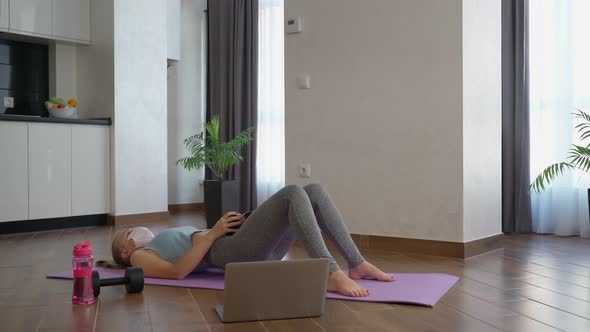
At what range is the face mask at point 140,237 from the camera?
280 centimetres

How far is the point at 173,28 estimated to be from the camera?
6.88m

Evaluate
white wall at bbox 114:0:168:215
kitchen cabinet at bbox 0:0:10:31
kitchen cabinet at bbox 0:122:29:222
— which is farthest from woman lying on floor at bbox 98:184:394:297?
kitchen cabinet at bbox 0:0:10:31

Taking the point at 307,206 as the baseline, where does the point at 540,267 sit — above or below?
below

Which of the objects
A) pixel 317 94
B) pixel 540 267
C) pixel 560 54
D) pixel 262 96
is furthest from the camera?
pixel 262 96

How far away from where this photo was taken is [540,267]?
3.29 m

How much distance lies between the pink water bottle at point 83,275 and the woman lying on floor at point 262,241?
0.35m

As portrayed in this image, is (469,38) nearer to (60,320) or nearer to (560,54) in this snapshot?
(560,54)

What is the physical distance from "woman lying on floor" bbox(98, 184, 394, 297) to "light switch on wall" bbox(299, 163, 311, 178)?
5.30ft

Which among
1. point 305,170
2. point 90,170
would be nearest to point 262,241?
point 305,170

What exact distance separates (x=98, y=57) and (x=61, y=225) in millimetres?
1716

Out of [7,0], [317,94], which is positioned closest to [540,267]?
[317,94]

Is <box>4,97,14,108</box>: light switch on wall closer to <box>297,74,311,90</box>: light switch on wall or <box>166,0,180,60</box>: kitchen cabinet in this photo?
<box>166,0,180,60</box>: kitchen cabinet

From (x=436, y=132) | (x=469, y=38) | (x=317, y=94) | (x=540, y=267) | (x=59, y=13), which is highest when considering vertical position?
(x=59, y=13)

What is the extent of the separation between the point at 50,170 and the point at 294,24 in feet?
8.24
